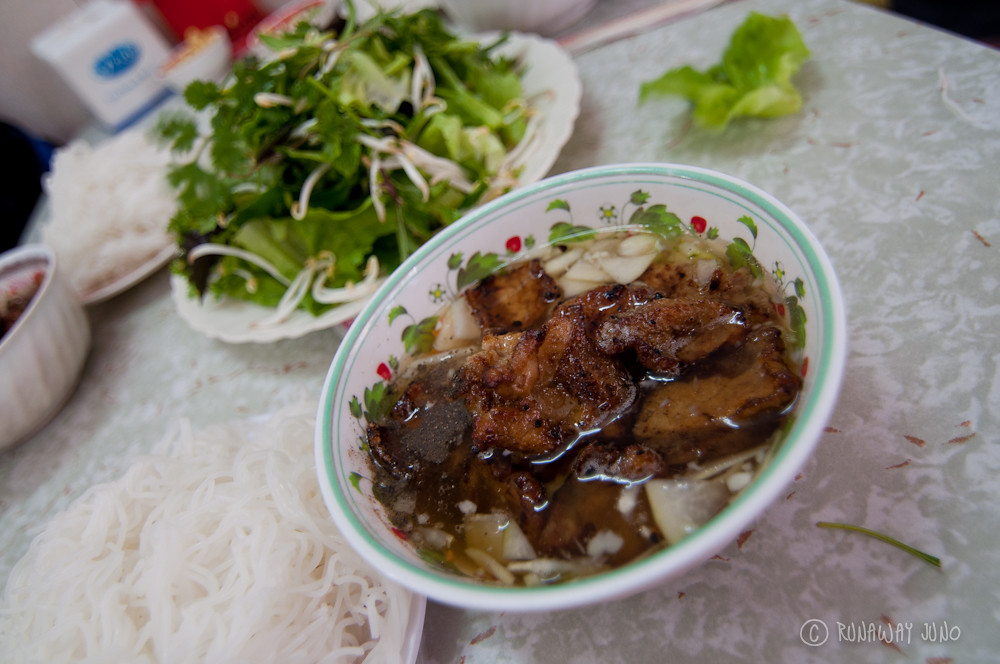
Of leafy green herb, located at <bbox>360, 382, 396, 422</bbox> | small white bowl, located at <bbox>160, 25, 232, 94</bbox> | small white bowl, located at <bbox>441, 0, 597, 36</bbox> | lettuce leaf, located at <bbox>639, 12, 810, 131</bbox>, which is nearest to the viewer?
leafy green herb, located at <bbox>360, 382, 396, 422</bbox>

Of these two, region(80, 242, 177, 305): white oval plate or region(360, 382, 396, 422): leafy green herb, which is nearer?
region(360, 382, 396, 422): leafy green herb

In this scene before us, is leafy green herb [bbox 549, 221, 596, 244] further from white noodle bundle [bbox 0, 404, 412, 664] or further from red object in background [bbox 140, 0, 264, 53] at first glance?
red object in background [bbox 140, 0, 264, 53]

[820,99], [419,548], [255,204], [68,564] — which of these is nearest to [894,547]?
[419,548]

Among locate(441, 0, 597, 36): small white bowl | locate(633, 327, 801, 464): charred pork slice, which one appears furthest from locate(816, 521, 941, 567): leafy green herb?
locate(441, 0, 597, 36): small white bowl

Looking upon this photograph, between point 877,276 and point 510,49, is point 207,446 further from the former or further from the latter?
point 510,49

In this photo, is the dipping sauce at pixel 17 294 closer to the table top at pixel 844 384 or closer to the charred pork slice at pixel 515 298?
the table top at pixel 844 384

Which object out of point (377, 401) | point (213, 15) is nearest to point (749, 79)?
point (377, 401)
